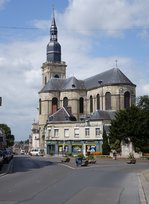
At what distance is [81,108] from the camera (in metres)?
104

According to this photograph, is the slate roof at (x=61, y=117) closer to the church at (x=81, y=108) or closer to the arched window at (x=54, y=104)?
the church at (x=81, y=108)

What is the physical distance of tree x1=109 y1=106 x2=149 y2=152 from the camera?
224ft

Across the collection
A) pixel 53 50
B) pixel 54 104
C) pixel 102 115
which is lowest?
pixel 102 115

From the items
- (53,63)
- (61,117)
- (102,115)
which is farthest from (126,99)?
(53,63)

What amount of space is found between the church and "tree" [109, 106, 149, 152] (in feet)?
46.7

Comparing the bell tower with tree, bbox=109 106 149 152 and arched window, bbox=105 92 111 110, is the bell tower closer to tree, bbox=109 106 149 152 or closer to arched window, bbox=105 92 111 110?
arched window, bbox=105 92 111 110

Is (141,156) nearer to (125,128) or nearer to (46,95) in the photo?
(125,128)

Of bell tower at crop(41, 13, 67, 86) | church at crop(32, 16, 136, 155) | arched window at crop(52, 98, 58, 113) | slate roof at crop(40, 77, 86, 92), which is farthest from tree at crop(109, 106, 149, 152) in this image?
bell tower at crop(41, 13, 67, 86)

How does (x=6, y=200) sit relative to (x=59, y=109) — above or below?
below

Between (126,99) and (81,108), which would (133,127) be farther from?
(81,108)

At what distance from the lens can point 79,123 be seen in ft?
288

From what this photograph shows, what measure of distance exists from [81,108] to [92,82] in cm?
675

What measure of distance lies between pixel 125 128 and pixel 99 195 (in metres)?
52.1

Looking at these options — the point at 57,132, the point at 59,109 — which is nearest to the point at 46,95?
the point at 59,109
